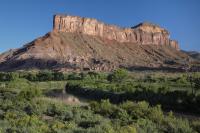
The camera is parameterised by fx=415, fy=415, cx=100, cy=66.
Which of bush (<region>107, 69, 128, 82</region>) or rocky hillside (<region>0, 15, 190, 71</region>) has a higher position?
rocky hillside (<region>0, 15, 190, 71</region>)

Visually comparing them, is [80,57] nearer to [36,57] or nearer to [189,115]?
[36,57]

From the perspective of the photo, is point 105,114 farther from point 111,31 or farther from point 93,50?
point 111,31

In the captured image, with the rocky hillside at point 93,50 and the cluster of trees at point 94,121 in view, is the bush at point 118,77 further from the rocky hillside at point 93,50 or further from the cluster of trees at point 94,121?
the cluster of trees at point 94,121

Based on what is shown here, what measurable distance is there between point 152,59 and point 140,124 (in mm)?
124501

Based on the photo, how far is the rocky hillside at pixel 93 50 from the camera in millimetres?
118000

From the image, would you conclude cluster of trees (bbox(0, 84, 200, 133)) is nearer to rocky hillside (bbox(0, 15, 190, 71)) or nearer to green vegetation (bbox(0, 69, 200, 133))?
green vegetation (bbox(0, 69, 200, 133))

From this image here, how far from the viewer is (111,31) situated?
158500 mm

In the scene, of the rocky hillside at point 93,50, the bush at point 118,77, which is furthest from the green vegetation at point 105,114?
the rocky hillside at point 93,50

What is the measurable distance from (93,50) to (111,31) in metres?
28.5

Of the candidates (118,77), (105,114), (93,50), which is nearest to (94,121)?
(105,114)

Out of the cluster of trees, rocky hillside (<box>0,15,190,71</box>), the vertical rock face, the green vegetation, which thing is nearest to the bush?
the green vegetation

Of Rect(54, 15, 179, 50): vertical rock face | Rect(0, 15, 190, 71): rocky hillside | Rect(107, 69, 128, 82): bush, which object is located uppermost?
Rect(54, 15, 179, 50): vertical rock face

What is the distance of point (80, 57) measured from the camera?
122125 mm

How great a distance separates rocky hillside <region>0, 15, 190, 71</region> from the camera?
118000mm
